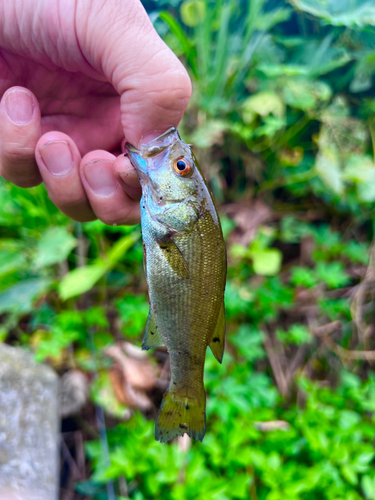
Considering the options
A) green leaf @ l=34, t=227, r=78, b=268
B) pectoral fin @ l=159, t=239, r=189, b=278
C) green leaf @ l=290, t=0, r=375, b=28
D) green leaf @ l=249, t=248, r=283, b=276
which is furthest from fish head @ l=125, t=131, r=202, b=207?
green leaf @ l=290, t=0, r=375, b=28

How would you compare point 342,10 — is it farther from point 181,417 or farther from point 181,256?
point 181,417

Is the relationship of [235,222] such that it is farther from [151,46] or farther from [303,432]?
[151,46]

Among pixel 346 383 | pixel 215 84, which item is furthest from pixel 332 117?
pixel 346 383

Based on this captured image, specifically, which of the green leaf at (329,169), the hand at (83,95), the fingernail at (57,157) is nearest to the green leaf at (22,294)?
the hand at (83,95)

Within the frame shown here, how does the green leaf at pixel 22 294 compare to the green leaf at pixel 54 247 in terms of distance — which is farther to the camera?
the green leaf at pixel 22 294

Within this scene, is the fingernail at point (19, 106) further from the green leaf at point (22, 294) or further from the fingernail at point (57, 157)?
the green leaf at point (22, 294)

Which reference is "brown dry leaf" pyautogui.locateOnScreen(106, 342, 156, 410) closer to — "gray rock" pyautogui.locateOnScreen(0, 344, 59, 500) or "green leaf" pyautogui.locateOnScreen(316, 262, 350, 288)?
"gray rock" pyautogui.locateOnScreen(0, 344, 59, 500)

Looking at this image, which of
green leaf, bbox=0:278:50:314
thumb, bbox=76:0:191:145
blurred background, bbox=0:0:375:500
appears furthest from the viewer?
green leaf, bbox=0:278:50:314
